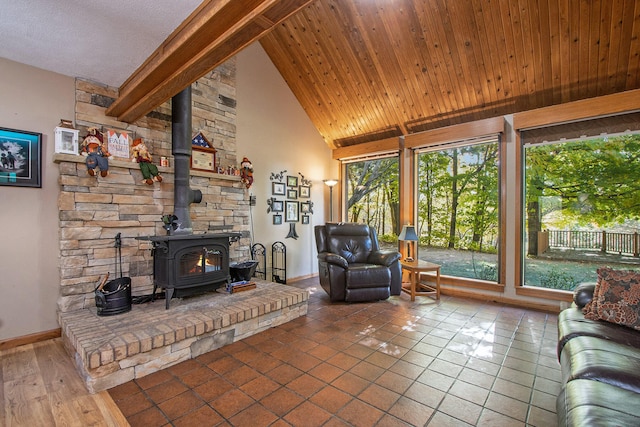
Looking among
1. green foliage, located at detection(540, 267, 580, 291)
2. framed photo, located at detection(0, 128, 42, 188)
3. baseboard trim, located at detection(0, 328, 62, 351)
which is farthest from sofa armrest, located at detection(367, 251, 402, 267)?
framed photo, located at detection(0, 128, 42, 188)

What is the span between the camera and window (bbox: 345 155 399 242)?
5.22 metres

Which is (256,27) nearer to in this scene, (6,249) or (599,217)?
(6,249)

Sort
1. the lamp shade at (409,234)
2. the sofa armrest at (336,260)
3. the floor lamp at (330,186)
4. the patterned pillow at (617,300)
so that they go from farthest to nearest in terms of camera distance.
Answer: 1. the floor lamp at (330,186)
2. the lamp shade at (409,234)
3. the sofa armrest at (336,260)
4. the patterned pillow at (617,300)

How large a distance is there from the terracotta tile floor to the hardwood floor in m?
0.12

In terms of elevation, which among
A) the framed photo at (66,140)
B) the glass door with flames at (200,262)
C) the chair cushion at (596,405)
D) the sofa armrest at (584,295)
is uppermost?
the framed photo at (66,140)

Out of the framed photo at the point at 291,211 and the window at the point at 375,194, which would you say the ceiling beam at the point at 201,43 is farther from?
the window at the point at 375,194

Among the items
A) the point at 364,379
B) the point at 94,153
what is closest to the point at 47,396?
the point at 94,153

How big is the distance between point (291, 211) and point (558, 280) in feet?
12.7

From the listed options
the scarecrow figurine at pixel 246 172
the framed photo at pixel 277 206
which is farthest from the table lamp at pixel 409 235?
the scarecrow figurine at pixel 246 172

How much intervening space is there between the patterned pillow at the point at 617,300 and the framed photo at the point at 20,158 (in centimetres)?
463

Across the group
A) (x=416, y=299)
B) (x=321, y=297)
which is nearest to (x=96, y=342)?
(x=321, y=297)

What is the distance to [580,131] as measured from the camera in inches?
140

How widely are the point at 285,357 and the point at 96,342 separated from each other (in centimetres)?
135

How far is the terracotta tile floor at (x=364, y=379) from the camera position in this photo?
1.72 metres
